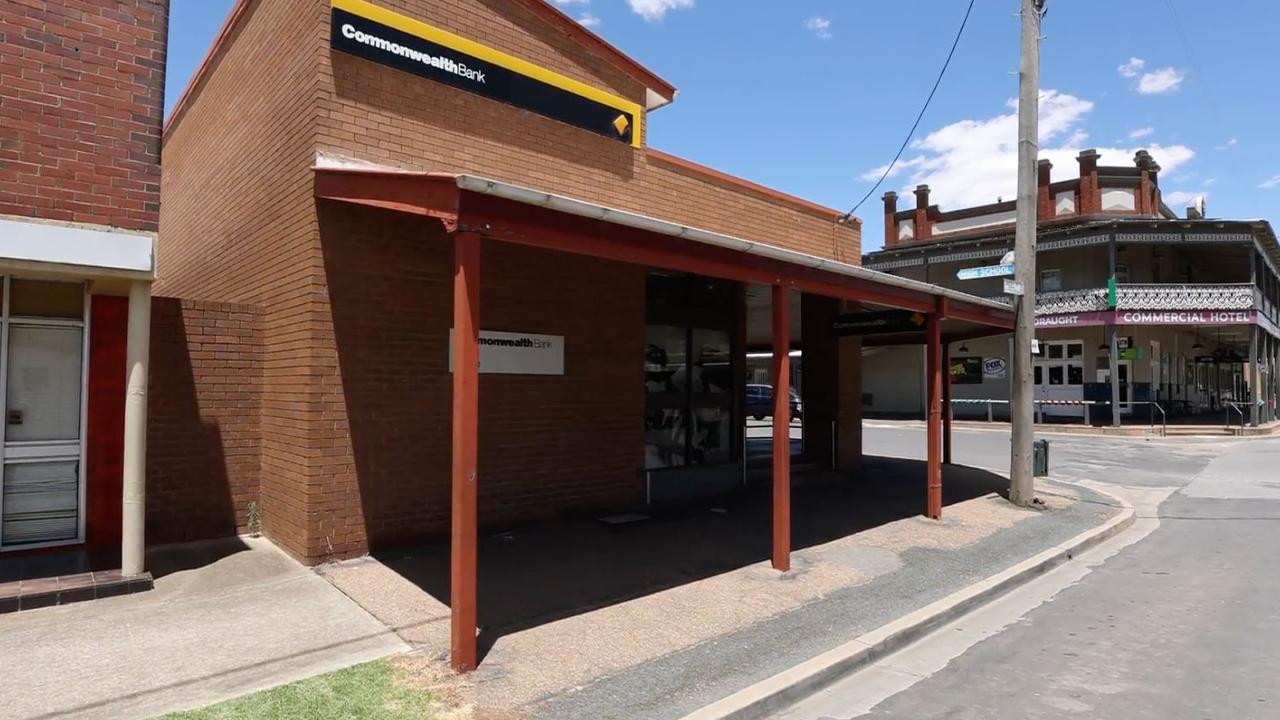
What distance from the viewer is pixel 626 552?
756 cm

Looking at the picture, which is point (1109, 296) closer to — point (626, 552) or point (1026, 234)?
point (1026, 234)

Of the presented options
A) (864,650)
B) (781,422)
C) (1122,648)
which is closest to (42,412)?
(781,422)

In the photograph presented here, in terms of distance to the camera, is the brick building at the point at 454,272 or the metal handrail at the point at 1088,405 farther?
the metal handrail at the point at 1088,405

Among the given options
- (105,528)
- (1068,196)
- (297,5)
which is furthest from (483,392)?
(1068,196)

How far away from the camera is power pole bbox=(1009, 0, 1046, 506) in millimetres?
11070

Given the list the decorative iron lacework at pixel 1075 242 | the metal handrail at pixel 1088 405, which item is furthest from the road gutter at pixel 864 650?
the decorative iron lacework at pixel 1075 242

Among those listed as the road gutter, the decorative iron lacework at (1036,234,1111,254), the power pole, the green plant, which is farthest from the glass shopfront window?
the decorative iron lacework at (1036,234,1111,254)

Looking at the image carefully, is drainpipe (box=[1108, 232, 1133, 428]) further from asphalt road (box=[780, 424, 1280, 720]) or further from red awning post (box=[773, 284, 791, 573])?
red awning post (box=[773, 284, 791, 573])

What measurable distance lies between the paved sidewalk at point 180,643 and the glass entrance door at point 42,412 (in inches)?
45.9

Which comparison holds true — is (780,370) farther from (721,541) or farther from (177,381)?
(177,381)

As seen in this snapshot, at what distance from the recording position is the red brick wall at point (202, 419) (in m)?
7.21

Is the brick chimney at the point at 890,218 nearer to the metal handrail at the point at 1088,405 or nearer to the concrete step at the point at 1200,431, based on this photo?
the metal handrail at the point at 1088,405

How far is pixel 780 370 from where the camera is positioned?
7.38m

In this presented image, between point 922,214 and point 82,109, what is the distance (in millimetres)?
33467
